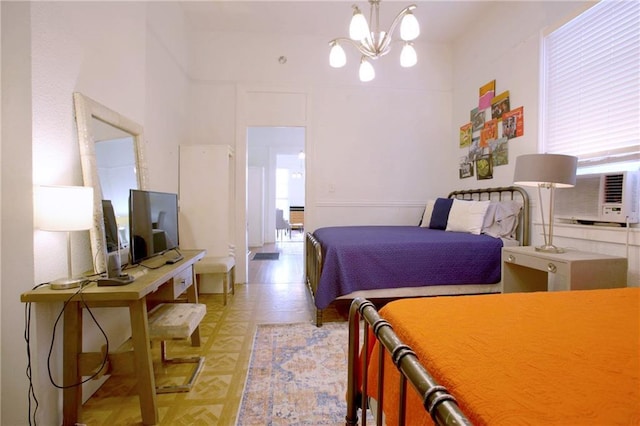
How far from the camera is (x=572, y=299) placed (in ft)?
3.63

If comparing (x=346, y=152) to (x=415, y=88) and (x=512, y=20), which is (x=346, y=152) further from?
(x=512, y=20)

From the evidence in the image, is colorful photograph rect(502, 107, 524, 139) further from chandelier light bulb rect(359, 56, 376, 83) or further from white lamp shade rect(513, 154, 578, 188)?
chandelier light bulb rect(359, 56, 376, 83)

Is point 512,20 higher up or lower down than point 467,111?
higher up

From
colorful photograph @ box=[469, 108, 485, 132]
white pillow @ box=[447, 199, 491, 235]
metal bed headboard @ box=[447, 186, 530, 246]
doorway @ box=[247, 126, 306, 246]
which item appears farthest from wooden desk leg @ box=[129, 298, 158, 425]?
doorway @ box=[247, 126, 306, 246]

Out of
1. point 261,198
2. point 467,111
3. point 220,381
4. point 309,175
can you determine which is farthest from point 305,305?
point 261,198

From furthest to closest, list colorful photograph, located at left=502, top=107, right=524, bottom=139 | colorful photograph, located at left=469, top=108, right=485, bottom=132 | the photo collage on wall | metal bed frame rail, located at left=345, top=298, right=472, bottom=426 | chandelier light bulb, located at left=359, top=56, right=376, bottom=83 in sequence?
1. colorful photograph, located at left=469, top=108, right=485, bottom=132
2. the photo collage on wall
3. colorful photograph, located at left=502, top=107, right=524, bottom=139
4. chandelier light bulb, located at left=359, top=56, right=376, bottom=83
5. metal bed frame rail, located at left=345, top=298, right=472, bottom=426

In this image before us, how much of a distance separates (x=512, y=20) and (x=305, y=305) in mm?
3581

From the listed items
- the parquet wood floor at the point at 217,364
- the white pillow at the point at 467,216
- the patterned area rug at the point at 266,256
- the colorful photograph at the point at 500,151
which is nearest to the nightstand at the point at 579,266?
the white pillow at the point at 467,216

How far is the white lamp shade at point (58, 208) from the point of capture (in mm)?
1259

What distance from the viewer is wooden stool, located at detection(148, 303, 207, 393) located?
161 cm

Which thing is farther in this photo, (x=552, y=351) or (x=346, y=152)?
(x=346, y=152)

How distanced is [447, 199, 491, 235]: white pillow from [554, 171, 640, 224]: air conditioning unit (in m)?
0.62

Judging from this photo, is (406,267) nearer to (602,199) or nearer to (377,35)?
(602,199)

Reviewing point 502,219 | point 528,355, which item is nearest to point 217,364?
point 528,355
